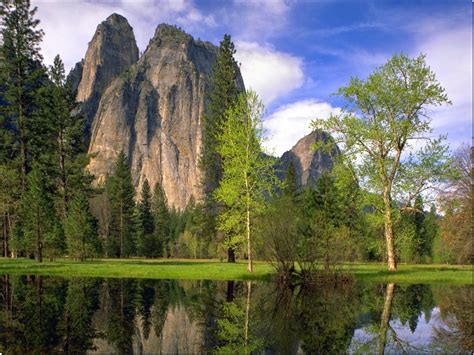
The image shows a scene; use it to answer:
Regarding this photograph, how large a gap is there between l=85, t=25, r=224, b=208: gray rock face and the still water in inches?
5809

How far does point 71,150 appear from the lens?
41156 mm

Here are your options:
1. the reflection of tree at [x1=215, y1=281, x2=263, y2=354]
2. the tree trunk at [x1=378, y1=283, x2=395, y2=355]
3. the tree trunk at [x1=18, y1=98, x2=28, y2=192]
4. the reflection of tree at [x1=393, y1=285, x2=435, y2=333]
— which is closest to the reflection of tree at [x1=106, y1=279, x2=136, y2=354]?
the reflection of tree at [x1=215, y1=281, x2=263, y2=354]

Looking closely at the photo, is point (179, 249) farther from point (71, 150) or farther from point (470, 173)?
point (470, 173)

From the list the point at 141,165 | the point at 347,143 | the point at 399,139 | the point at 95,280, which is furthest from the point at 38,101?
the point at 141,165

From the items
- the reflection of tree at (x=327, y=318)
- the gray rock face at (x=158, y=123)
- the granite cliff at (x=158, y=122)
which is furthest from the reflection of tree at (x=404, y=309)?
the gray rock face at (x=158, y=123)

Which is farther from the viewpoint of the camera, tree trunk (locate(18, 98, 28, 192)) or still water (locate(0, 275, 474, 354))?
tree trunk (locate(18, 98, 28, 192))

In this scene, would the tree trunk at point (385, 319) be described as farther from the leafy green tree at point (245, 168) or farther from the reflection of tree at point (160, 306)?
the leafy green tree at point (245, 168)

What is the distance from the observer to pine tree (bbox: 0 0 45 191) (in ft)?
123

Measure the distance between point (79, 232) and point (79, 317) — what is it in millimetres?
21137

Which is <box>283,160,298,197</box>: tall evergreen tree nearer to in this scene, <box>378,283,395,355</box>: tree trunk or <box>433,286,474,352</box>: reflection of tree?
<box>378,283,395,355</box>: tree trunk

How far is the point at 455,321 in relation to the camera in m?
11.8

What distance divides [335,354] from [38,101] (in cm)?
3776

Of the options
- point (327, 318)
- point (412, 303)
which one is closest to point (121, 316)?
point (327, 318)

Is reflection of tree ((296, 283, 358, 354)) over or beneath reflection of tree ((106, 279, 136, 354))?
beneath
